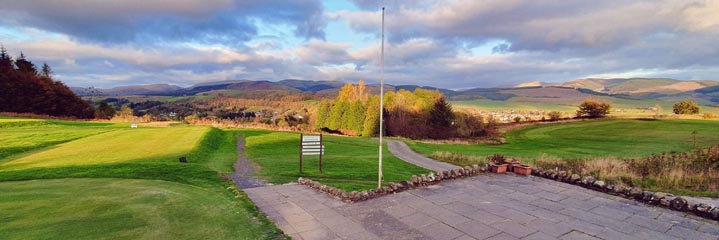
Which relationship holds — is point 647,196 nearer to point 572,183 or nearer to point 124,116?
point 572,183

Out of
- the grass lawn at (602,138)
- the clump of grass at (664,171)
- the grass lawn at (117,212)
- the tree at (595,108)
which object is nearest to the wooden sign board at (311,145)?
the grass lawn at (117,212)

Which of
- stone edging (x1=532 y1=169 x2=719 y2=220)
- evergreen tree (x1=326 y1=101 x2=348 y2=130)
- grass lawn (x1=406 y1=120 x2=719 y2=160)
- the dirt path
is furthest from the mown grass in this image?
evergreen tree (x1=326 y1=101 x2=348 y2=130)

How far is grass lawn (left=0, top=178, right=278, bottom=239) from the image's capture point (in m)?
5.06

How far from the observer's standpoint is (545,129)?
42625 millimetres

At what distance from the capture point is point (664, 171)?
12.9m

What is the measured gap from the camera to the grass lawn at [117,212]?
506 cm

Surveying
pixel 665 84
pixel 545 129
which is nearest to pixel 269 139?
pixel 545 129

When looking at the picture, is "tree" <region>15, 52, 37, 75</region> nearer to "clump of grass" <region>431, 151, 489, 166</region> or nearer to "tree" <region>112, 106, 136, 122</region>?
"tree" <region>112, 106, 136, 122</region>

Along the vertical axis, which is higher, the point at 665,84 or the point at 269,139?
the point at 665,84

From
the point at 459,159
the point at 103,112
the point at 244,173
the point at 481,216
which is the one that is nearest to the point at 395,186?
the point at 481,216

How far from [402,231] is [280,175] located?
7.13 meters

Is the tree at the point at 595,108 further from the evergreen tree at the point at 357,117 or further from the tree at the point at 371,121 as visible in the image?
the evergreen tree at the point at 357,117

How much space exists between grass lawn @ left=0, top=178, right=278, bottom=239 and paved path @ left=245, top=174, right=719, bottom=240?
1110mm

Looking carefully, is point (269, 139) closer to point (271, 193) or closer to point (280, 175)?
point (280, 175)
